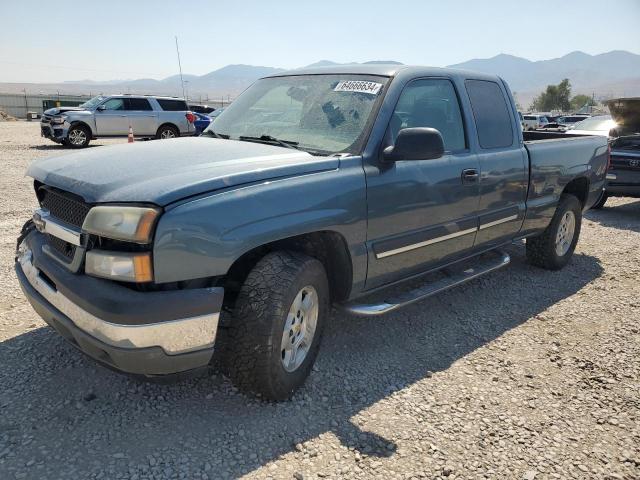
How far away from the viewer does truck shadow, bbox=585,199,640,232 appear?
26.4 ft

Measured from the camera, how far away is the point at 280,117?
3.63 meters

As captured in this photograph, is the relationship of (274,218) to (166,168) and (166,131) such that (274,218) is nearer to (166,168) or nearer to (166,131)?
(166,168)

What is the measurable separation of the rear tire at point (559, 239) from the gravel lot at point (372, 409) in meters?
1.20

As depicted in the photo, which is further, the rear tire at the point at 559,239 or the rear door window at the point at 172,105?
the rear door window at the point at 172,105

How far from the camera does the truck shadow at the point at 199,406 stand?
246 cm

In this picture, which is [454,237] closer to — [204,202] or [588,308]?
A: [588,308]

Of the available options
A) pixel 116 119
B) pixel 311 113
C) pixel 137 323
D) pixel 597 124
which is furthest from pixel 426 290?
pixel 116 119

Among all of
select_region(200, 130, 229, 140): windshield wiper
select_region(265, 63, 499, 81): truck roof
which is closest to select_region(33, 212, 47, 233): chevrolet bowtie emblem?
select_region(200, 130, 229, 140): windshield wiper

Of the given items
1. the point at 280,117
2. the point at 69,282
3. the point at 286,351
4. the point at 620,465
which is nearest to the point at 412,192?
the point at 280,117

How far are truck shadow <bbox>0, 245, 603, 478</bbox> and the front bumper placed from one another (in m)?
0.44

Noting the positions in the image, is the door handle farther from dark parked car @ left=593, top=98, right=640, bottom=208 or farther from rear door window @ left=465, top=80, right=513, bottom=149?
dark parked car @ left=593, top=98, right=640, bottom=208

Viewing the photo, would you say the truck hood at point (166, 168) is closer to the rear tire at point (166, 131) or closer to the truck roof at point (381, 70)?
the truck roof at point (381, 70)

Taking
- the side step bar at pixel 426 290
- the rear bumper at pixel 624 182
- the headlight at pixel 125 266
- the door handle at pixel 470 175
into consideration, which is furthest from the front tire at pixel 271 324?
the rear bumper at pixel 624 182

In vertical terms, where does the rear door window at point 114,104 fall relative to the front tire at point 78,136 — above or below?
above
